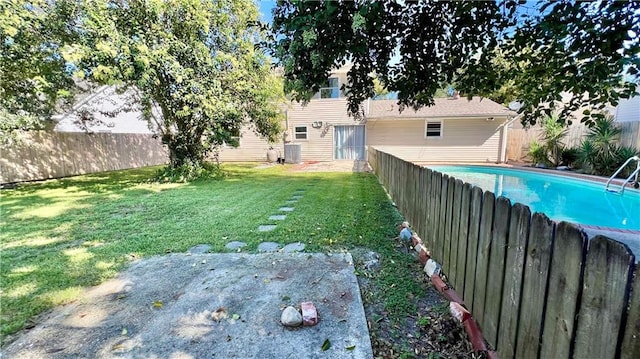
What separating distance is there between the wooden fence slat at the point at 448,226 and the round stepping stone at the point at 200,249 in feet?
8.62

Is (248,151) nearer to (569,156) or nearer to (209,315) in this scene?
(569,156)

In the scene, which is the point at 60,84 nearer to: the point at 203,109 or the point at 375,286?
the point at 203,109

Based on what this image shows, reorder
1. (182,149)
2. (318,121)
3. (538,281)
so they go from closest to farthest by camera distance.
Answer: (538,281), (182,149), (318,121)

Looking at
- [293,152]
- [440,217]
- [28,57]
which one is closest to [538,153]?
[293,152]

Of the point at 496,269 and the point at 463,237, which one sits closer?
the point at 496,269

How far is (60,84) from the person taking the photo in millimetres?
7957

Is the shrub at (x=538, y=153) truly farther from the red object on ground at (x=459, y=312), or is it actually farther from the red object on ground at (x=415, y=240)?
the red object on ground at (x=459, y=312)

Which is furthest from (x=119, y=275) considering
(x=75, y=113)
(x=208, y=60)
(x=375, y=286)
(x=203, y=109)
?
(x=75, y=113)

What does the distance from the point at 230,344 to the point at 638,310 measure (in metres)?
1.98

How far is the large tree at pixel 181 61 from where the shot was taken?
6.61 m

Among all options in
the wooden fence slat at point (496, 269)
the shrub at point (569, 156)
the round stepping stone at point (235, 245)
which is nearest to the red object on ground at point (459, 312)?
the wooden fence slat at point (496, 269)

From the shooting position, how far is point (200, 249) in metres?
3.62

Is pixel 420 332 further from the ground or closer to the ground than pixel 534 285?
closer to the ground

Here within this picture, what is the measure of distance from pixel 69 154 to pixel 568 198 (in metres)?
16.5
